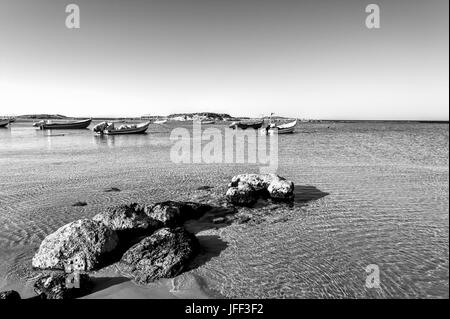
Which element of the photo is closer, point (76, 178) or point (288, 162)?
point (76, 178)

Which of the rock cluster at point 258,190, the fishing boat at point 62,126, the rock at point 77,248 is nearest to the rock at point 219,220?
the rock cluster at point 258,190

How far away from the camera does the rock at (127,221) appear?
8883 millimetres

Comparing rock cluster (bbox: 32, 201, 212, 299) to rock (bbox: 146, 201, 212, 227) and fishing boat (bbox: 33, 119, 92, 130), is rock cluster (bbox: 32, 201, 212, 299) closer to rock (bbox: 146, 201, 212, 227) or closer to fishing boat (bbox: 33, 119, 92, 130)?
rock (bbox: 146, 201, 212, 227)

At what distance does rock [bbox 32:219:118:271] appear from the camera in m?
7.19

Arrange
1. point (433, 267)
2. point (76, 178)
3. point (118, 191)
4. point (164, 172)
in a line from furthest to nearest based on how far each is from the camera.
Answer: point (164, 172) → point (76, 178) → point (118, 191) → point (433, 267)

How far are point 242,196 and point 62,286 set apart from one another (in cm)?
783

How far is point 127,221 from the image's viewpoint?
29.5ft

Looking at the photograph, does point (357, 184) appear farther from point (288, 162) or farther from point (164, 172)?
point (164, 172)

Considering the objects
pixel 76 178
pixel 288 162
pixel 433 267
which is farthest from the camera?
pixel 288 162

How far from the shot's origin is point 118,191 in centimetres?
1490

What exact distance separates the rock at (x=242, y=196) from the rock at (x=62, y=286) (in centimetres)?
714
